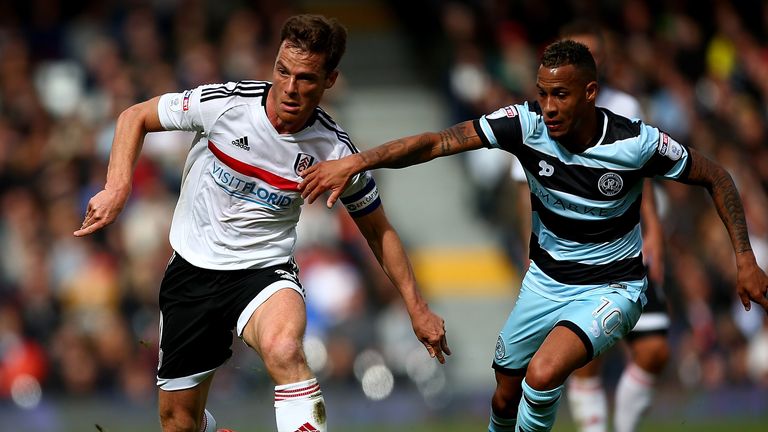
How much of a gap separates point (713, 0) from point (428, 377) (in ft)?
26.5

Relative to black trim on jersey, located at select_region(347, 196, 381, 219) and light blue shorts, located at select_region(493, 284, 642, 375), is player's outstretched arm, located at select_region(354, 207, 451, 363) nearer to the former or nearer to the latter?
black trim on jersey, located at select_region(347, 196, 381, 219)

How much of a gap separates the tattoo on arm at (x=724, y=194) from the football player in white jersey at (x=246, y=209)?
1622 mm

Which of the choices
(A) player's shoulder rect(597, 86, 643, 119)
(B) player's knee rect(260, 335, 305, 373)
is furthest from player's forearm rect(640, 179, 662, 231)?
(B) player's knee rect(260, 335, 305, 373)

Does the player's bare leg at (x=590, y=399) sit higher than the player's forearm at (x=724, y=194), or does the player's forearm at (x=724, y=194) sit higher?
the player's forearm at (x=724, y=194)

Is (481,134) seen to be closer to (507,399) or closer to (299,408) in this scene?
(507,399)

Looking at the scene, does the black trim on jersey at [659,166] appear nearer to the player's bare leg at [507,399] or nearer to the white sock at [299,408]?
the player's bare leg at [507,399]

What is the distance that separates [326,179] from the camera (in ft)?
19.6

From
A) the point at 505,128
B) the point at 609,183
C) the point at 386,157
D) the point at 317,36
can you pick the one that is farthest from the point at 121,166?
the point at 609,183

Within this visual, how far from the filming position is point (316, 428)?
6.01m

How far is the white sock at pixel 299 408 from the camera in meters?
6.00

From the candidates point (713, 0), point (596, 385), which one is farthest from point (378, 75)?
point (596, 385)

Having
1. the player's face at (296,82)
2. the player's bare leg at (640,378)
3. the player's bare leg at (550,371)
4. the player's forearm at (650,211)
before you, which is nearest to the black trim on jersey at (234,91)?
the player's face at (296,82)

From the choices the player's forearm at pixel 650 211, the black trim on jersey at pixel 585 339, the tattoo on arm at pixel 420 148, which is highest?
the tattoo on arm at pixel 420 148

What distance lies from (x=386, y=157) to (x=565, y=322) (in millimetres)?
1372
